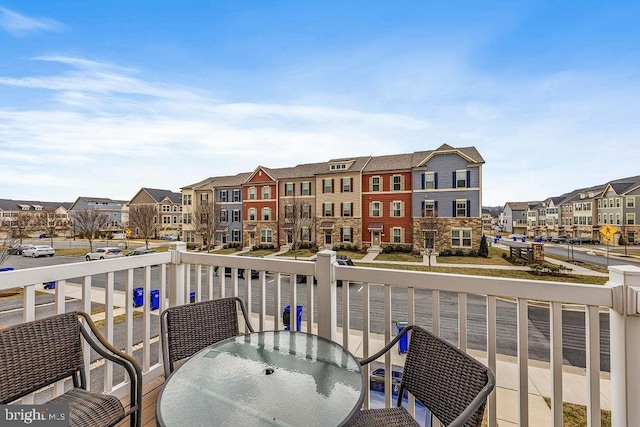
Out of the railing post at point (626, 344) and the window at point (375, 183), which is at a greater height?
the window at point (375, 183)

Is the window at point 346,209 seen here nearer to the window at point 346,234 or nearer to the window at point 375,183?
the window at point 346,234

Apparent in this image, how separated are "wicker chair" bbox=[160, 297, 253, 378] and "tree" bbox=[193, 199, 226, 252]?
1812 cm

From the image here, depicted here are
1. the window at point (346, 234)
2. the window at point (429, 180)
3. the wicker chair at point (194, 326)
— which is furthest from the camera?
the window at point (346, 234)

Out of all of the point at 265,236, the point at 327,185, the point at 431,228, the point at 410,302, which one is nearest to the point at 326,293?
the point at 410,302

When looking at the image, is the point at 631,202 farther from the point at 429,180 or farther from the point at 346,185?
the point at 346,185

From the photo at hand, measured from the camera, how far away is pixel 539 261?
11008mm

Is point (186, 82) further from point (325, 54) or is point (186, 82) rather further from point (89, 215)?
point (89, 215)

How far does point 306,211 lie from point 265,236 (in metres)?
3.51

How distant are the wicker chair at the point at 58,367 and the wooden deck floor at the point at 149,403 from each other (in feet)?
0.84

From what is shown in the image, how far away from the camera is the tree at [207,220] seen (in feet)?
62.3

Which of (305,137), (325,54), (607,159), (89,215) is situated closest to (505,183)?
(607,159)

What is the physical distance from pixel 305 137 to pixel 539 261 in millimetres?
10503

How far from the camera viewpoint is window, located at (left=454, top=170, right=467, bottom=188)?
15305 millimetres

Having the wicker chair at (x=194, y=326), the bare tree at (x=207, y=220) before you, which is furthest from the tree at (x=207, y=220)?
the wicker chair at (x=194, y=326)
